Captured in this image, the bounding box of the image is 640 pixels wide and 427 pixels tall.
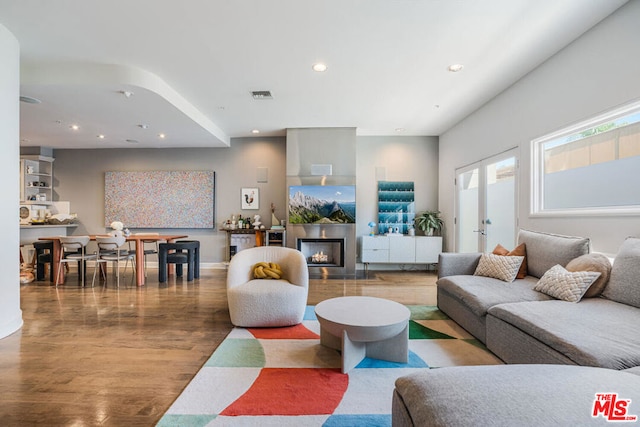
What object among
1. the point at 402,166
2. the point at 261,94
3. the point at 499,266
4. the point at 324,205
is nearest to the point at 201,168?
the point at 324,205

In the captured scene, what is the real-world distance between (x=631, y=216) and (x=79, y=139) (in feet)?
27.6

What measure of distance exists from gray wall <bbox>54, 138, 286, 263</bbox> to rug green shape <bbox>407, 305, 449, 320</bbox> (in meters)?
3.82

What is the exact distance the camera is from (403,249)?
595 cm

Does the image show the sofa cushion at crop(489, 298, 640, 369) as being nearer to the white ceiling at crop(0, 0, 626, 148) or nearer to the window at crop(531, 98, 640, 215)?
the window at crop(531, 98, 640, 215)

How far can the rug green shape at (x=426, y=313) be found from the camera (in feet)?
10.7

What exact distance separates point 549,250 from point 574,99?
1.54 metres

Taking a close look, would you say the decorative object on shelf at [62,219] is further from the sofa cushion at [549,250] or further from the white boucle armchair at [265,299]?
the sofa cushion at [549,250]

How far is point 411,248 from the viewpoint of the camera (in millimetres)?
5953

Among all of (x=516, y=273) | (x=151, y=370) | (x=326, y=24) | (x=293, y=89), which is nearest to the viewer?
(x=151, y=370)

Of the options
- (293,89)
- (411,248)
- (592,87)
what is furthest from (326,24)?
(411,248)

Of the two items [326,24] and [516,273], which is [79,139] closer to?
[326,24]

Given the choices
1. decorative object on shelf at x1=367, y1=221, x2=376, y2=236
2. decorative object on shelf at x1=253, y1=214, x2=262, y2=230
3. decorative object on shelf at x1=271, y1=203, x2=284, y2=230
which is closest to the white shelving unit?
decorative object on shelf at x1=253, y1=214, x2=262, y2=230

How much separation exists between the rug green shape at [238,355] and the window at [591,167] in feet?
10.7

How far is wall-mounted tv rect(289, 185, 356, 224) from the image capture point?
19.1 ft
